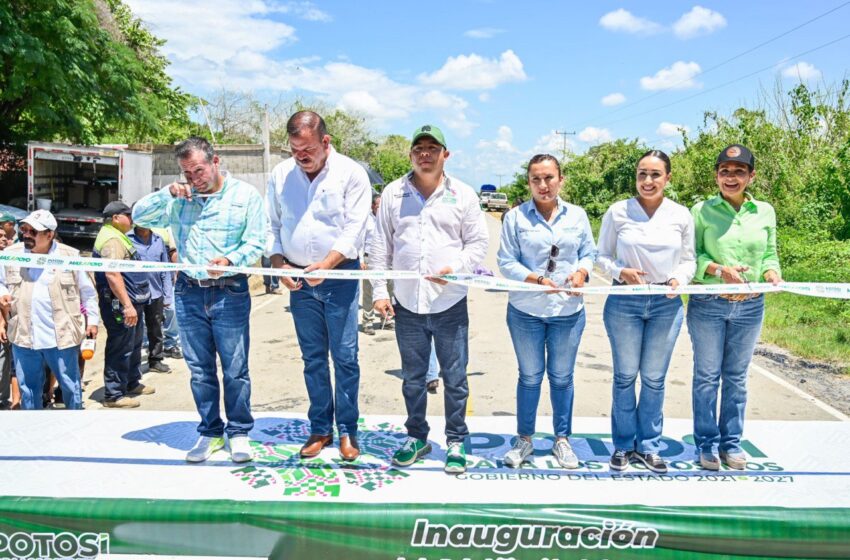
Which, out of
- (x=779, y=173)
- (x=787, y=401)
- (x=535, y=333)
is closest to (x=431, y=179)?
(x=535, y=333)

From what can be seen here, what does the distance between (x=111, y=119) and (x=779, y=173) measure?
19204 mm

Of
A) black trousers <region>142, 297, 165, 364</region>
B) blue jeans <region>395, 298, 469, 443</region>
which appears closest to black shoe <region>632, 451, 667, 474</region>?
blue jeans <region>395, 298, 469, 443</region>

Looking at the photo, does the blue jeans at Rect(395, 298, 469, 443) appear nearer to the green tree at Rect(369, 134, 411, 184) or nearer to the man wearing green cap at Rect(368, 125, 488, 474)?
the man wearing green cap at Rect(368, 125, 488, 474)

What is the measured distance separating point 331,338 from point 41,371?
2.61 metres

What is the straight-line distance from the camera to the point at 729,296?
12.2 ft

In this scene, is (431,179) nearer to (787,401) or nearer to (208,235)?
(208,235)

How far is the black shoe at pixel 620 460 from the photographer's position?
3.85 meters

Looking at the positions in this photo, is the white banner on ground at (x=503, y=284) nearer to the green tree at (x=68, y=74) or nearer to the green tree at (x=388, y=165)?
the green tree at (x=68, y=74)

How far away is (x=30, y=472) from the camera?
3.79m

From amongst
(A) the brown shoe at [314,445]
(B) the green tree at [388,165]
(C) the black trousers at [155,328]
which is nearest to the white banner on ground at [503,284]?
(A) the brown shoe at [314,445]

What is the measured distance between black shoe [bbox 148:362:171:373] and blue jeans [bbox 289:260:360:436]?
4225mm

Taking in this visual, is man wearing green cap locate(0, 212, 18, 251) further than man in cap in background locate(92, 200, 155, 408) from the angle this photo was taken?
No

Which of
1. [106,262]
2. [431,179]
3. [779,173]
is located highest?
[779,173]

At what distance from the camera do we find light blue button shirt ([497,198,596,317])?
3799 mm
